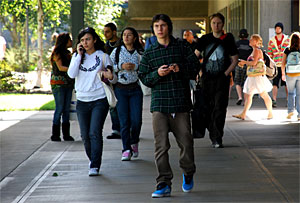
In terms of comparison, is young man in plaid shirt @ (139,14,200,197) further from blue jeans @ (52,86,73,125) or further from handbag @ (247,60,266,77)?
handbag @ (247,60,266,77)

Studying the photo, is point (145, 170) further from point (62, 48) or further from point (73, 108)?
point (73, 108)

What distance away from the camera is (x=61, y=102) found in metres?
11.6

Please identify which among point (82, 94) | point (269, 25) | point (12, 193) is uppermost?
point (269, 25)

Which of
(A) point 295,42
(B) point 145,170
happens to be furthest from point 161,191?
(A) point 295,42

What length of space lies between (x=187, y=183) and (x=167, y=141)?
54 cm

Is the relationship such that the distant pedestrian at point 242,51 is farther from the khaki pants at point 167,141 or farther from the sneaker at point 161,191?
the sneaker at point 161,191

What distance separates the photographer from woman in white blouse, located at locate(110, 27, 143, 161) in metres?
9.35

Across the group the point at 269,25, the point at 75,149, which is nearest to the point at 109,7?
the point at 269,25

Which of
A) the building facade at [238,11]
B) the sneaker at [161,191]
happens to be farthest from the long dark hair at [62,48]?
the building facade at [238,11]

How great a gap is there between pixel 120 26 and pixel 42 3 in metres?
17.9

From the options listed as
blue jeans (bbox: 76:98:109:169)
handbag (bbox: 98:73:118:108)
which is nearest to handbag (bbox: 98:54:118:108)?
handbag (bbox: 98:73:118:108)

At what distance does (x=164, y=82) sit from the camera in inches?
278

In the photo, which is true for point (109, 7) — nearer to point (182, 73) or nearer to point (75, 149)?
point (75, 149)

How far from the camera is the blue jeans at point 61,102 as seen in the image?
1156 cm
